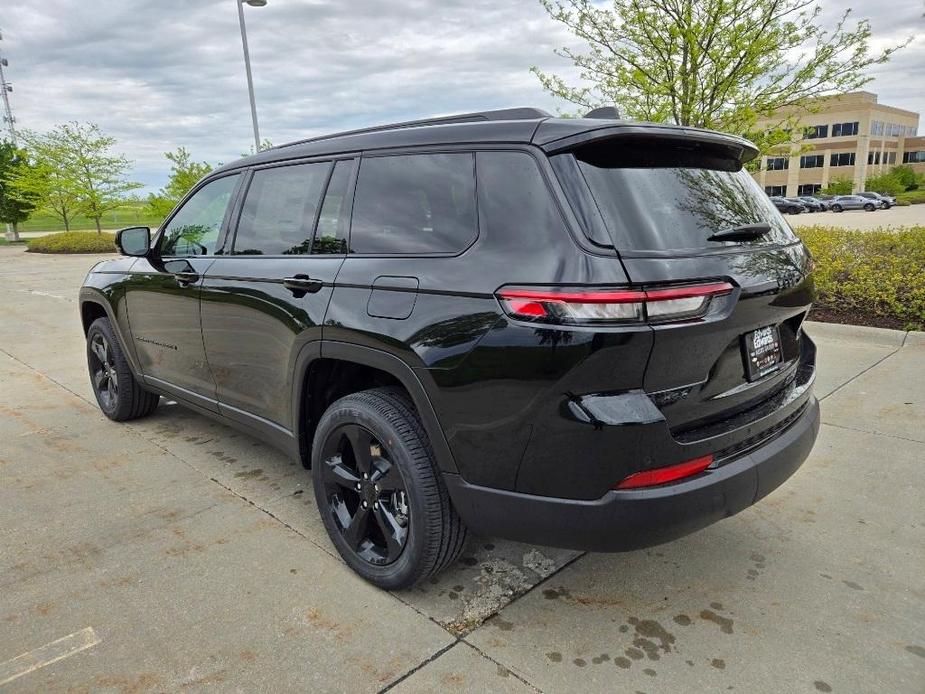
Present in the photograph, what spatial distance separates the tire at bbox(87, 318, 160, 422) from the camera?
4547 millimetres

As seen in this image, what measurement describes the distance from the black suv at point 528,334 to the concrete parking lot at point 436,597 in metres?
0.32

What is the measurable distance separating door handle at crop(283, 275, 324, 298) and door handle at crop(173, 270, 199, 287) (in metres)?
0.94

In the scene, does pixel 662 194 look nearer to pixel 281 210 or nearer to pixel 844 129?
pixel 281 210

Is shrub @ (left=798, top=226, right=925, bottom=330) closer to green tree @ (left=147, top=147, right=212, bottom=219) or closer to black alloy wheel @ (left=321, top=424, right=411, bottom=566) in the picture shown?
black alloy wheel @ (left=321, top=424, right=411, bottom=566)

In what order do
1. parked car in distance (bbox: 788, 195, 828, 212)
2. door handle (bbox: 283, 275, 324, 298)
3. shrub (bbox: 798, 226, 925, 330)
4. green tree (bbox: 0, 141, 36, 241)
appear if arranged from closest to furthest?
door handle (bbox: 283, 275, 324, 298), shrub (bbox: 798, 226, 925, 330), green tree (bbox: 0, 141, 36, 241), parked car in distance (bbox: 788, 195, 828, 212)

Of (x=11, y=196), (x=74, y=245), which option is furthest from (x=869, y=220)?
(x=11, y=196)

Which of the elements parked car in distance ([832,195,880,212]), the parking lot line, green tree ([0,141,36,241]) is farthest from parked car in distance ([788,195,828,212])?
the parking lot line

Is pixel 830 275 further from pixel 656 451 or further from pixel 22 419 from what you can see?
pixel 22 419

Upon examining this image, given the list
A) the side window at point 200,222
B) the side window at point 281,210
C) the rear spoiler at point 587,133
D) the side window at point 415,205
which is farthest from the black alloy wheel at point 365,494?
the side window at point 200,222

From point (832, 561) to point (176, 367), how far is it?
3523 millimetres

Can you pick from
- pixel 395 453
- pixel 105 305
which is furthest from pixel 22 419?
pixel 395 453

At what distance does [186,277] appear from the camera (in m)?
3.61

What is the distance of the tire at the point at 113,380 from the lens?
14.9 feet

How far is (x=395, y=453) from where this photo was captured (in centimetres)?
240
